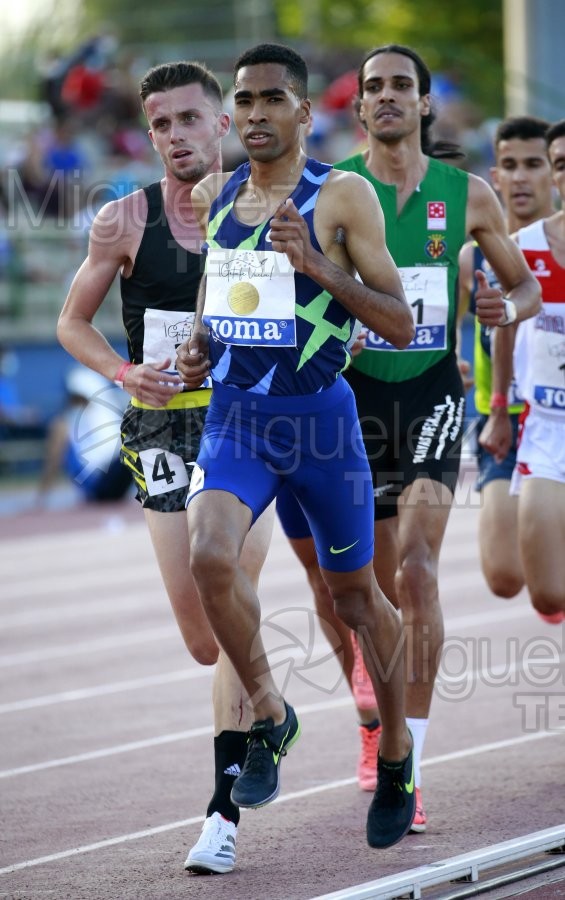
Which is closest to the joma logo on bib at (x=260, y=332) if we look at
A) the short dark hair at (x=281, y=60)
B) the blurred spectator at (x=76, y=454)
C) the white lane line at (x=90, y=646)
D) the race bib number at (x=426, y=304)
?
the short dark hair at (x=281, y=60)

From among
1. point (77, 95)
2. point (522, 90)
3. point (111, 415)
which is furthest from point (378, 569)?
point (522, 90)

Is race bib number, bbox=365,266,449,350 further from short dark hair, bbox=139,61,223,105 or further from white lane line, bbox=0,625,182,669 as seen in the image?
white lane line, bbox=0,625,182,669

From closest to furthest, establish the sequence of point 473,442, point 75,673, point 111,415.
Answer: point 473,442
point 75,673
point 111,415

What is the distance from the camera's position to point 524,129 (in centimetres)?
760

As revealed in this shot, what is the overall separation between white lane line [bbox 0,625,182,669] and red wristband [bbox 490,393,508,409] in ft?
13.7

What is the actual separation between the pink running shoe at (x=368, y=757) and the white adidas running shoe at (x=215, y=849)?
1277mm

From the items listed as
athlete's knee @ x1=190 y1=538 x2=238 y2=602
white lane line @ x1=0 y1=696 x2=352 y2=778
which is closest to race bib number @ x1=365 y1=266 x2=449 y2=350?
athlete's knee @ x1=190 y1=538 x2=238 y2=602

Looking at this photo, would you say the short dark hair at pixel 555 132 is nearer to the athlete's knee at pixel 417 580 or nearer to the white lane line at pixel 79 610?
the athlete's knee at pixel 417 580

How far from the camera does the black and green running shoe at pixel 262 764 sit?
472 cm

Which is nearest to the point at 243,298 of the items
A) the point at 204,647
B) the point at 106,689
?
the point at 204,647

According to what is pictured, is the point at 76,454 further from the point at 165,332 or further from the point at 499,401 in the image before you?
the point at 165,332

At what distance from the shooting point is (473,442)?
855 cm

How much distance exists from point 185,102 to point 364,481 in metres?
1.73

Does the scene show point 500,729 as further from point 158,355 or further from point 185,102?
point 185,102
